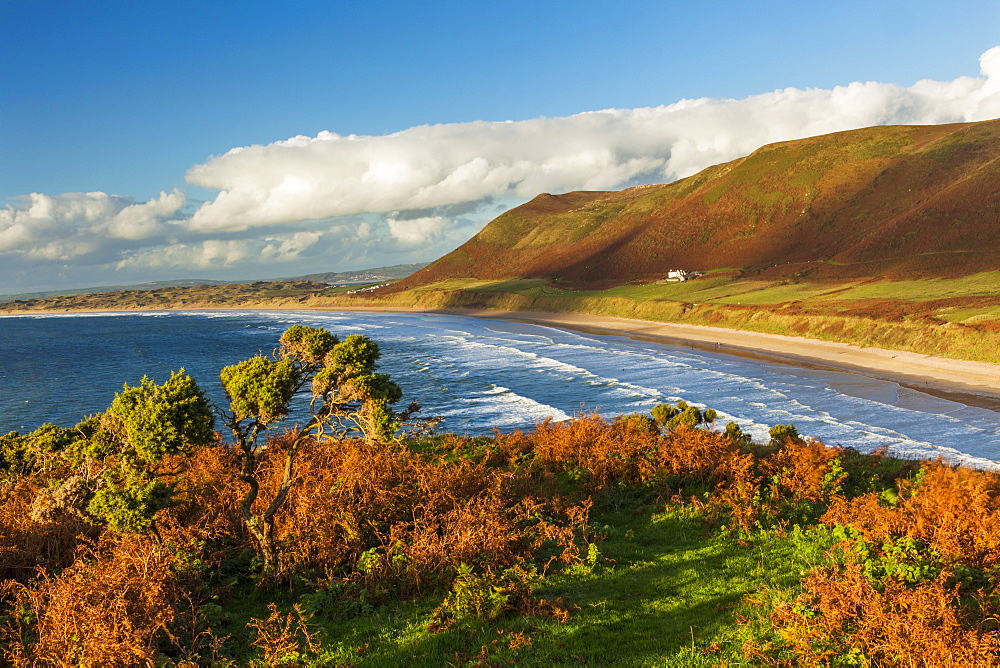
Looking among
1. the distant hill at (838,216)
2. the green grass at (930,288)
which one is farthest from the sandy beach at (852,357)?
the distant hill at (838,216)

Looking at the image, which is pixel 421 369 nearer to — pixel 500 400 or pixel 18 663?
pixel 500 400

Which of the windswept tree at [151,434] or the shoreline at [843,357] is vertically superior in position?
the windswept tree at [151,434]

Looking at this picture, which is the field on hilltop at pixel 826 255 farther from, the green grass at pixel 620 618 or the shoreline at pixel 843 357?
the green grass at pixel 620 618

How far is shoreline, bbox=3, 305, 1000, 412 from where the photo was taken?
42312mm

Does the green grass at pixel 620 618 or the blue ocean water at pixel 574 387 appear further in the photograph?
the blue ocean water at pixel 574 387

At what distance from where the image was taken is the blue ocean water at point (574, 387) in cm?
3297

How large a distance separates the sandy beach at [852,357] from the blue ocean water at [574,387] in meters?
2.31

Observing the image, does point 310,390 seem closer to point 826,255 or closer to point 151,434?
point 151,434

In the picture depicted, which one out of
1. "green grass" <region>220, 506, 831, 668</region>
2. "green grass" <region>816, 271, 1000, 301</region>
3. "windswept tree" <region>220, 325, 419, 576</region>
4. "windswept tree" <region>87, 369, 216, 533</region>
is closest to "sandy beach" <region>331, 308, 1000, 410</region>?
"green grass" <region>816, 271, 1000, 301</region>

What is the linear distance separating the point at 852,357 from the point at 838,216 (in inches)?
4265

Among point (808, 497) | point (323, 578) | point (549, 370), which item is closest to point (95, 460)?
point (323, 578)

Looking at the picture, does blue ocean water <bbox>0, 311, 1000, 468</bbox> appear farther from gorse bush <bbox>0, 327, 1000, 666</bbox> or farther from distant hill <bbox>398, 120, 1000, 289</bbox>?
distant hill <bbox>398, 120, 1000, 289</bbox>

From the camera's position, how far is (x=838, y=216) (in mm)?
147000

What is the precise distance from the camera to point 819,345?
62.6 metres
